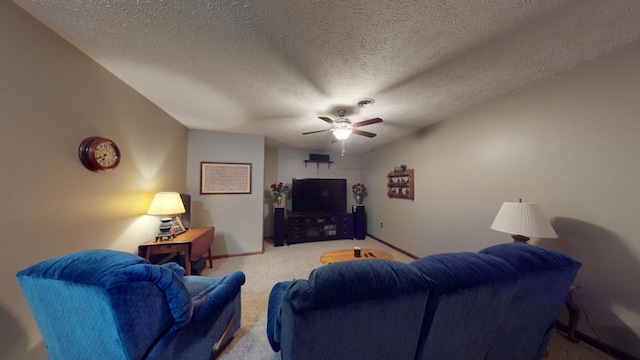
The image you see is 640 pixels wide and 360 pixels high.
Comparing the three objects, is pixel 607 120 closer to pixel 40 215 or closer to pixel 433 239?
pixel 433 239

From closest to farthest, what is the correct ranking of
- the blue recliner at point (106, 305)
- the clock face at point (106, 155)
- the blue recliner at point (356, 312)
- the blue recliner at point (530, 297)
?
the blue recliner at point (356, 312)
the blue recliner at point (106, 305)
the blue recliner at point (530, 297)
the clock face at point (106, 155)

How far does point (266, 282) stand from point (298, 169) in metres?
2.77

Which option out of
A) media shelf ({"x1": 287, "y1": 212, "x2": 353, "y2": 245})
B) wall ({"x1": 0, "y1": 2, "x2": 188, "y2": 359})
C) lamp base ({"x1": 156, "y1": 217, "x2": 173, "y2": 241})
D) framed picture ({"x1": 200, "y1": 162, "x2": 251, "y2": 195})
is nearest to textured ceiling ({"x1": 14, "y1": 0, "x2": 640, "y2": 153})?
wall ({"x1": 0, "y1": 2, "x2": 188, "y2": 359})

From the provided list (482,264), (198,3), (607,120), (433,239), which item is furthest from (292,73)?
(433,239)

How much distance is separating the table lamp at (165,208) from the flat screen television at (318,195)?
240 cm

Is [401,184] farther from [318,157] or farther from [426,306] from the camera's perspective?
[426,306]

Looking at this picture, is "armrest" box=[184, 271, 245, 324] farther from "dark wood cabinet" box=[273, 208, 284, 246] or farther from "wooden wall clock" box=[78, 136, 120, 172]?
"dark wood cabinet" box=[273, 208, 284, 246]

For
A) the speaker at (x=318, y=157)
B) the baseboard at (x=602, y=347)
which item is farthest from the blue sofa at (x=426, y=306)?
the speaker at (x=318, y=157)

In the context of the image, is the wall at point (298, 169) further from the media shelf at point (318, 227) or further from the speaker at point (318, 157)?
the media shelf at point (318, 227)

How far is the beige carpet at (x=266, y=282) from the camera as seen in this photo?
1.45m

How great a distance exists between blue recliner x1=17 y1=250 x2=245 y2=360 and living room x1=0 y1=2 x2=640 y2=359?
61 centimetres

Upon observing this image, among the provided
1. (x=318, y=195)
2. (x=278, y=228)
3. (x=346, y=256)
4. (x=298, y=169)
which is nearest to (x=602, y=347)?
(x=346, y=256)

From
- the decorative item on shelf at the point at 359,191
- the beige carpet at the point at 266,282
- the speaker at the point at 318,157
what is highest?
the speaker at the point at 318,157

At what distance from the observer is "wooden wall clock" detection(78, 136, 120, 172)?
1.46 metres
